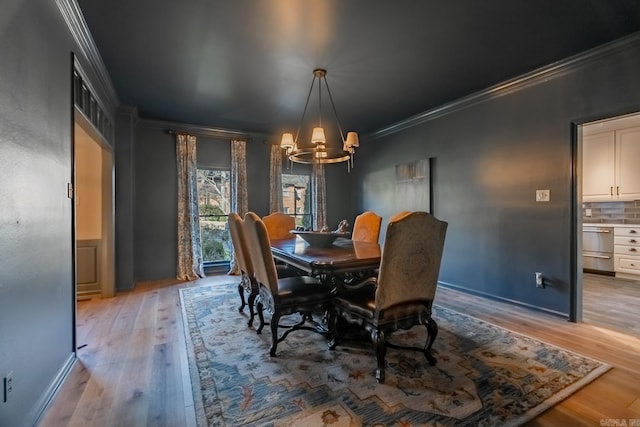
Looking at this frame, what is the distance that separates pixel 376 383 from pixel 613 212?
598 centimetres

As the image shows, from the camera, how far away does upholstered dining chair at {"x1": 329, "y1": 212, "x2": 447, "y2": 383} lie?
6.28ft

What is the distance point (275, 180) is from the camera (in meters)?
5.76

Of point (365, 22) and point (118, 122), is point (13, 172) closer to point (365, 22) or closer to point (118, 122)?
point (365, 22)

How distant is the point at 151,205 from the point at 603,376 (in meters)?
5.64

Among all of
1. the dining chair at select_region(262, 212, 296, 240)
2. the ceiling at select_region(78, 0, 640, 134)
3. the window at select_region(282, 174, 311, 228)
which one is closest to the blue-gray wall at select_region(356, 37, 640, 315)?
the ceiling at select_region(78, 0, 640, 134)

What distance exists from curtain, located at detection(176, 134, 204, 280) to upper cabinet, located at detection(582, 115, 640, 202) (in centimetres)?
657

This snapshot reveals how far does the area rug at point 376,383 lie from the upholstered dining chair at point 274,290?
332mm

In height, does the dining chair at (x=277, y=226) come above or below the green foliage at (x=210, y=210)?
below

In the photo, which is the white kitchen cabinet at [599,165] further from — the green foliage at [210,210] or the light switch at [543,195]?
the green foliage at [210,210]

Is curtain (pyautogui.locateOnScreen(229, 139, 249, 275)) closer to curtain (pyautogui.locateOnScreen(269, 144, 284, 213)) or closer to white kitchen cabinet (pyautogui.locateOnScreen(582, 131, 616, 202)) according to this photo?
curtain (pyautogui.locateOnScreen(269, 144, 284, 213))

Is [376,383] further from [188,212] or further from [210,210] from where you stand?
[210,210]

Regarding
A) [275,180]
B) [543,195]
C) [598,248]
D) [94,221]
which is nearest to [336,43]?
[543,195]

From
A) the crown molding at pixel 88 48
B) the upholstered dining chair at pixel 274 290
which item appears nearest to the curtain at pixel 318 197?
the crown molding at pixel 88 48

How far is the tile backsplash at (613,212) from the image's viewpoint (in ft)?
16.6
